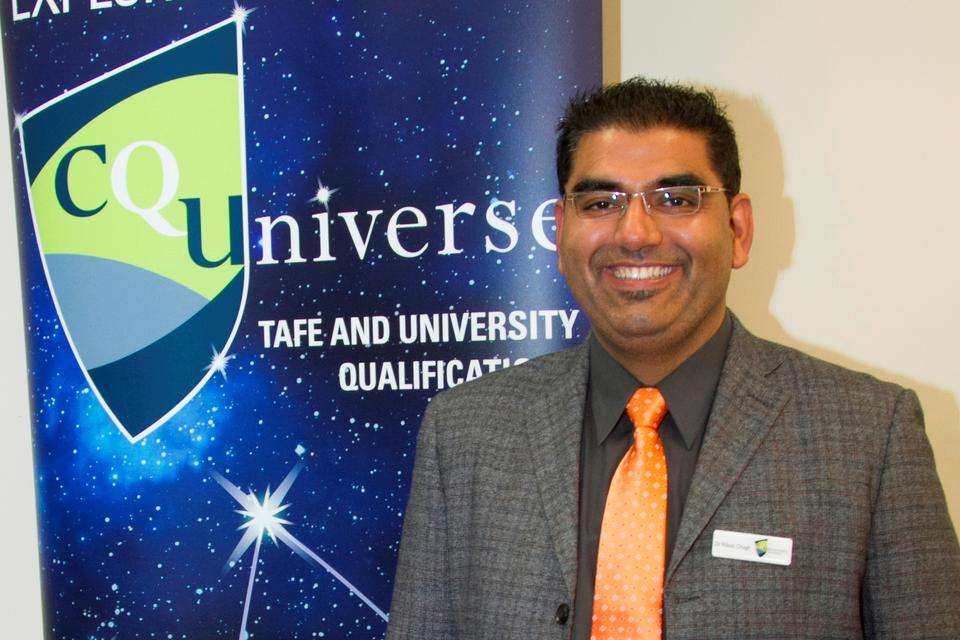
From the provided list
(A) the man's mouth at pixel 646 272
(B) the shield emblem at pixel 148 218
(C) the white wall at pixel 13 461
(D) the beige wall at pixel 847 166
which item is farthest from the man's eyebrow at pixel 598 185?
(C) the white wall at pixel 13 461

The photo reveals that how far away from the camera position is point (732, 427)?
54.6 inches

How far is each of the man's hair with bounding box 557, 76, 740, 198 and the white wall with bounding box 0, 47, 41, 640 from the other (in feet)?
5.46

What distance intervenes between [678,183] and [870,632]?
27.9 inches

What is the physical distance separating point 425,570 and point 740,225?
2.49 ft

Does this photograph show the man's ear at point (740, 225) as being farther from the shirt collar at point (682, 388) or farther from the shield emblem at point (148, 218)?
the shield emblem at point (148, 218)

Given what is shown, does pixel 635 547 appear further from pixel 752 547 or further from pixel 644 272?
pixel 644 272

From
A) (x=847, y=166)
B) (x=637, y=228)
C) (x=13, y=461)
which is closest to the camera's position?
(x=637, y=228)

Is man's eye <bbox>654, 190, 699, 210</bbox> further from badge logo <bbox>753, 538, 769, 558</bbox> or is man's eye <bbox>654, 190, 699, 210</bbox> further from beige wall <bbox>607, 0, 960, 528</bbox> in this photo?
beige wall <bbox>607, 0, 960, 528</bbox>

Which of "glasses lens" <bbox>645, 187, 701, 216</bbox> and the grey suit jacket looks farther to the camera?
"glasses lens" <bbox>645, 187, 701, 216</bbox>

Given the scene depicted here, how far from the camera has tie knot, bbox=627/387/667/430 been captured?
4.64 feet

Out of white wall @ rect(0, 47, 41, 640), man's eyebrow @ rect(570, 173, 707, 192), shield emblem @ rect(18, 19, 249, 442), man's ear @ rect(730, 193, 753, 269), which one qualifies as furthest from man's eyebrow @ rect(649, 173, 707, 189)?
white wall @ rect(0, 47, 41, 640)

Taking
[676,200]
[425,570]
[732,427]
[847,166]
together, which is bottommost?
[425,570]

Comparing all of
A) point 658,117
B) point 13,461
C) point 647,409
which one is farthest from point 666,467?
point 13,461

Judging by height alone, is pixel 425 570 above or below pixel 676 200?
below
